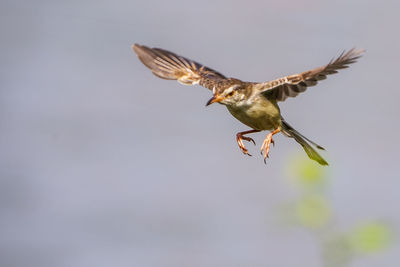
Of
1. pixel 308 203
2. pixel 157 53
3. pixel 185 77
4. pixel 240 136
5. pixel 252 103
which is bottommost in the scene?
pixel 308 203

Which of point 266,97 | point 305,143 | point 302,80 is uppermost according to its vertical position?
point 266,97

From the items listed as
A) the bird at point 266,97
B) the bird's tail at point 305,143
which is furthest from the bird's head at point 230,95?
the bird's tail at point 305,143

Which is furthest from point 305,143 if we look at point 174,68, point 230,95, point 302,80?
point 174,68

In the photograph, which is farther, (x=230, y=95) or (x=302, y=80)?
(x=230, y=95)

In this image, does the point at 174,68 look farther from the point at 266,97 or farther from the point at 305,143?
the point at 305,143

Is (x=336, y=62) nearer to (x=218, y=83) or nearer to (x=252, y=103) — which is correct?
(x=252, y=103)

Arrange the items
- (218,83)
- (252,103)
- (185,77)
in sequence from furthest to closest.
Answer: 1. (185,77)
2. (218,83)
3. (252,103)

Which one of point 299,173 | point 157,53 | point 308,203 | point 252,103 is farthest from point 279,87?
point 308,203

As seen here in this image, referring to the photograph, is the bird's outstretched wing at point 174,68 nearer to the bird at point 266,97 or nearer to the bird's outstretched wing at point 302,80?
the bird at point 266,97
